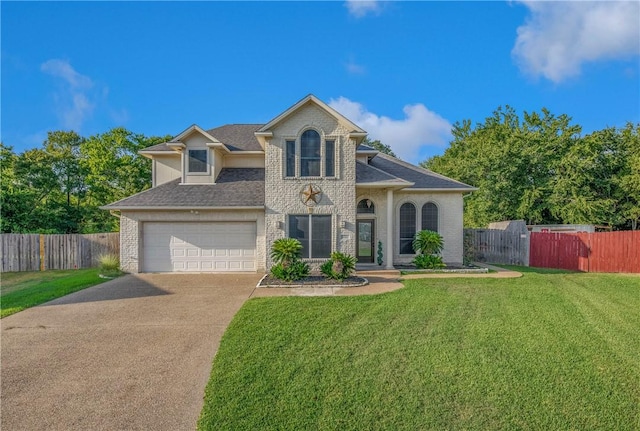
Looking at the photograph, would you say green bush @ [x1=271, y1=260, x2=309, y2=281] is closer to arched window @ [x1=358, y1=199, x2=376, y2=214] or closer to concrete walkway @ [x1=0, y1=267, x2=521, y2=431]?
concrete walkway @ [x1=0, y1=267, x2=521, y2=431]

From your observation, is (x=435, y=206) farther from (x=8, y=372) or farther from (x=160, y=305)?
(x=8, y=372)

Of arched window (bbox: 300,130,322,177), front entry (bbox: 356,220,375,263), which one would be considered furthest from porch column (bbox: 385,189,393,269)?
arched window (bbox: 300,130,322,177)

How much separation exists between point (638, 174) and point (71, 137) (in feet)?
143

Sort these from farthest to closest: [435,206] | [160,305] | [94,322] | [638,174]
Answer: [638,174] < [435,206] < [160,305] < [94,322]

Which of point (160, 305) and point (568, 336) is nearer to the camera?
point (568, 336)

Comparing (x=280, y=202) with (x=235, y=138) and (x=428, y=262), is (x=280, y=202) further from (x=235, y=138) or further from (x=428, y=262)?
(x=428, y=262)

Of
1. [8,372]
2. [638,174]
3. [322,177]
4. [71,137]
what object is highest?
[71,137]

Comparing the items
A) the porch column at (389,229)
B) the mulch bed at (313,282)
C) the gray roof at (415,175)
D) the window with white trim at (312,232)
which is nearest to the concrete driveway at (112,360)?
the mulch bed at (313,282)

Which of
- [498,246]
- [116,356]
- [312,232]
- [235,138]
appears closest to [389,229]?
[312,232]

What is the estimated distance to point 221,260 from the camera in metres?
14.0

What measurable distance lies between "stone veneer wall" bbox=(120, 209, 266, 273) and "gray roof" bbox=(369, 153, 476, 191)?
6.85m

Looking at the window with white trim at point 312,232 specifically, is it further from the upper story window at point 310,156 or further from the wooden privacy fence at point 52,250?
the wooden privacy fence at point 52,250

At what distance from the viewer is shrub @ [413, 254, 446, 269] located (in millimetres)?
13773

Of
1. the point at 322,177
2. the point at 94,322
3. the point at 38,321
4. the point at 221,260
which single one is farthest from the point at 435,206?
the point at 38,321
